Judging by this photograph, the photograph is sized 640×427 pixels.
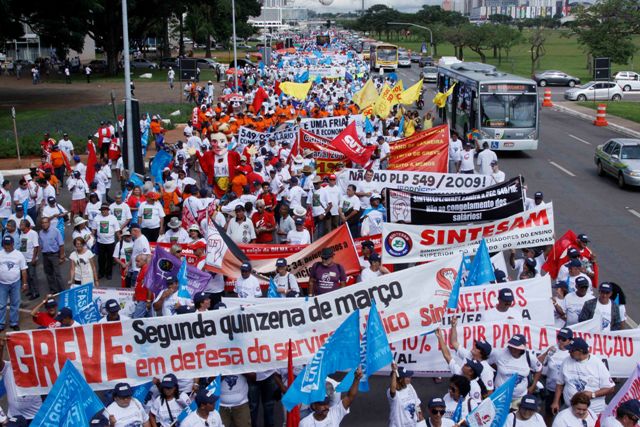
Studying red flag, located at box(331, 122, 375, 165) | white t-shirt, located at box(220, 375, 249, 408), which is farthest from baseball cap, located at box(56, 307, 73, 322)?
red flag, located at box(331, 122, 375, 165)

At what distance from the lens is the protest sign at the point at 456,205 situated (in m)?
12.4

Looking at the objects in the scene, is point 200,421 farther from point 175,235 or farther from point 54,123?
point 54,123

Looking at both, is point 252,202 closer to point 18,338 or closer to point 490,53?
point 18,338

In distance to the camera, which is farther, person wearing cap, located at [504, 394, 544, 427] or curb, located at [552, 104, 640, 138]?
curb, located at [552, 104, 640, 138]

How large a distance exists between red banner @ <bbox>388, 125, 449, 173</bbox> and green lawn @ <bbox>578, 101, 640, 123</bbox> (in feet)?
76.7

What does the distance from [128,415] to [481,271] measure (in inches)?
182

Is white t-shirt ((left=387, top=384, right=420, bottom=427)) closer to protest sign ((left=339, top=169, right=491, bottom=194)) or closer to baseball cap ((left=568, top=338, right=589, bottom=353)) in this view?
baseball cap ((left=568, top=338, right=589, bottom=353))

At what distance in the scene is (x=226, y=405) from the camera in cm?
827

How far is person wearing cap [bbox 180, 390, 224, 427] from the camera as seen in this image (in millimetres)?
7102

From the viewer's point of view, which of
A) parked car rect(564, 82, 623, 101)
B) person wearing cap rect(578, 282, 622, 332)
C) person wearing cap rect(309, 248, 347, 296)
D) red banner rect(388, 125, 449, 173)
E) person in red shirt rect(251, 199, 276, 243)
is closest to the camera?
person wearing cap rect(578, 282, 622, 332)

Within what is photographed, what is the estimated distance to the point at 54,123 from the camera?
3519 cm

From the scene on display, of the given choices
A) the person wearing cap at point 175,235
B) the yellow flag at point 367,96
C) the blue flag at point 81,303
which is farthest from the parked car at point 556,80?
the blue flag at point 81,303

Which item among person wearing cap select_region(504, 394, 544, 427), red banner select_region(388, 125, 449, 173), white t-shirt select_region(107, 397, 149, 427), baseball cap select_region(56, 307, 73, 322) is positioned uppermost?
red banner select_region(388, 125, 449, 173)

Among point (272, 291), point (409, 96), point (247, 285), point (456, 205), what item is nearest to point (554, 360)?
point (272, 291)
